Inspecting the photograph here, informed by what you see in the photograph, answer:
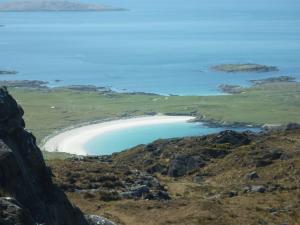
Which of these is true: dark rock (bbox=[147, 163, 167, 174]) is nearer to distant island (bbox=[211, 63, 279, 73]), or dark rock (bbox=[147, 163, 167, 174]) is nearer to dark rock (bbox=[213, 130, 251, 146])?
dark rock (bbox=[213, 130, 251, 146])

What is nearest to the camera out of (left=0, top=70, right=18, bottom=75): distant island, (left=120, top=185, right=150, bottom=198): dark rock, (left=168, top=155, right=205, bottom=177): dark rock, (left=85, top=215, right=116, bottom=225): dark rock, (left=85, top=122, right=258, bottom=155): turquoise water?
(left=85, top=215, right=116, bottom=225): dark rock

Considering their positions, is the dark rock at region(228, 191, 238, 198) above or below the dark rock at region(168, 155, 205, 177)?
above

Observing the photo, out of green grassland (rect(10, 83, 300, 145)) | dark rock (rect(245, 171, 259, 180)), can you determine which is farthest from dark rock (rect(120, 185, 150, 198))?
green grassland (rect(10, 83, 300, 145))

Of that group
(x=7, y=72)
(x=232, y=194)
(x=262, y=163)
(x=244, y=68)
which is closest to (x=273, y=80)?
(x=244, y=68)

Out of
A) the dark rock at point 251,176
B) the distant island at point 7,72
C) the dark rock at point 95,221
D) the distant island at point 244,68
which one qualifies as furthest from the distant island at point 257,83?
the dark rock at point 95,221

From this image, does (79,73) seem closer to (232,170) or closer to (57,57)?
(57,57)

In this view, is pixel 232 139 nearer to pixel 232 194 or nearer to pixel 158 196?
pixel 232 194

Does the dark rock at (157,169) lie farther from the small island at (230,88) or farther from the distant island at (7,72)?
the distant island at (7,72)
